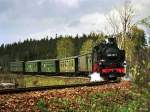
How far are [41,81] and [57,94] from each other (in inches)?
1258

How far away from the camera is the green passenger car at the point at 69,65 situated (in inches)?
1870

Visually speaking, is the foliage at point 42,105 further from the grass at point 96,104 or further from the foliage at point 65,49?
the foliage at point 65,49

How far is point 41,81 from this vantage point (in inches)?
1897

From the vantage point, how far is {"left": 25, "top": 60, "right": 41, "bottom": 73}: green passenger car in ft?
210

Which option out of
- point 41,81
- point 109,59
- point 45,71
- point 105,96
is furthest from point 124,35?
point 105,96

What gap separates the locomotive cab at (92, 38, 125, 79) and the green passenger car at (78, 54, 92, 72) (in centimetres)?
277

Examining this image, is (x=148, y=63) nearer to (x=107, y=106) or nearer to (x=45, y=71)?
(x=107, y=106)

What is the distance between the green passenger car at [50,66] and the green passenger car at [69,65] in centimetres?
294

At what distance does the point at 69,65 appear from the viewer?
49281 mm

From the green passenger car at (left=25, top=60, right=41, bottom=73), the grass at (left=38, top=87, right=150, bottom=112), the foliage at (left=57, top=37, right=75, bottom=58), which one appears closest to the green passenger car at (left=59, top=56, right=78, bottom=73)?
the green passenger car at (left=25, top=60, right=41, bottom=73)

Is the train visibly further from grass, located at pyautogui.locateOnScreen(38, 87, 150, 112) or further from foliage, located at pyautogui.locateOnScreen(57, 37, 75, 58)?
foliage, located at pyautogui.locateOnScreen(57, 37, 75, 58)

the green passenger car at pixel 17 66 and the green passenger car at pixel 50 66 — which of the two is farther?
the green passenger car at pixel 17 66

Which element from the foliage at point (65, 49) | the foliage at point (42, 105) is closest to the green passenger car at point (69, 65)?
the foliage at point (42, 105)

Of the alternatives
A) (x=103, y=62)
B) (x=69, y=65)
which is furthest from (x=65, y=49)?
(x=103, y=62)
